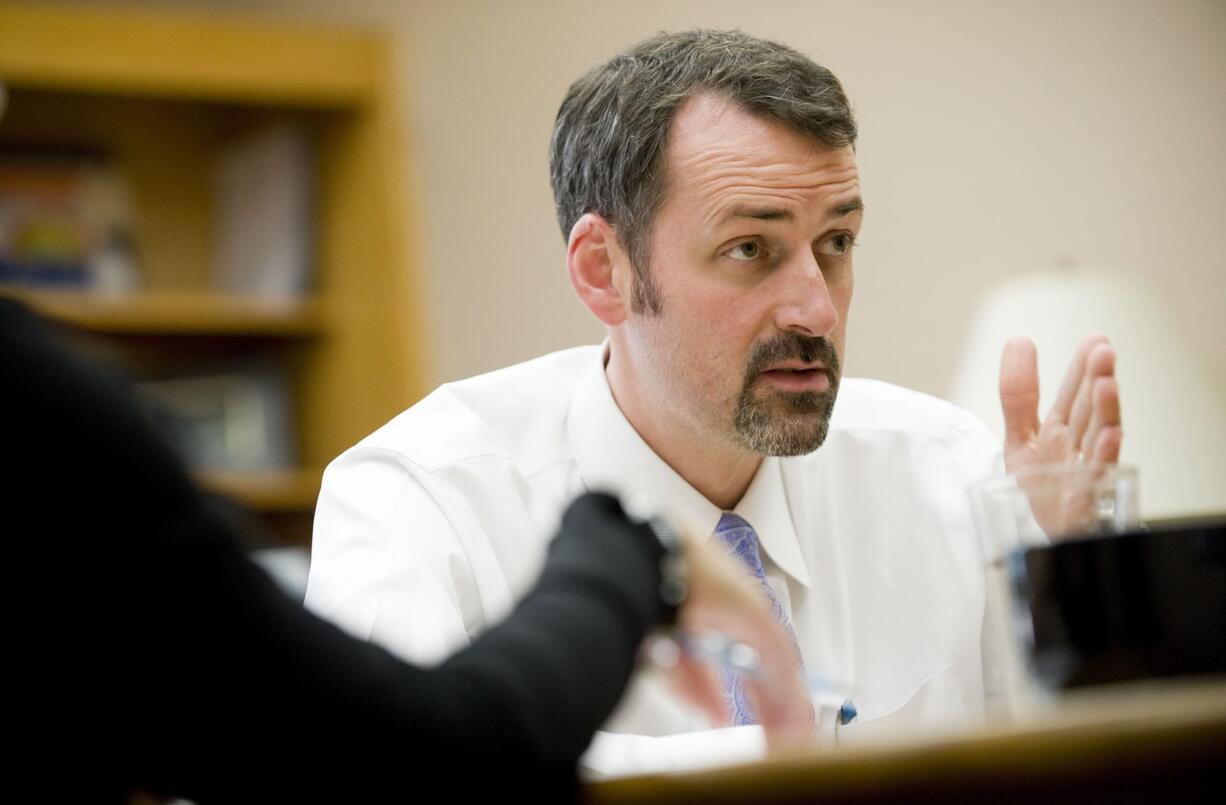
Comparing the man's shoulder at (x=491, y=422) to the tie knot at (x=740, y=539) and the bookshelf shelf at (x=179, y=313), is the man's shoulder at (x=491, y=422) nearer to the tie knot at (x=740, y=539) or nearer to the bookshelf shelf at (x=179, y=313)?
the tie knot at (x=740, y=539)

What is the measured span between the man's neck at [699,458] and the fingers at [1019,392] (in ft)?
0.89

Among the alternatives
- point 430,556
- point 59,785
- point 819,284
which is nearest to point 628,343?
point 819,284

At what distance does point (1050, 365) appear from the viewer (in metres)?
2.15

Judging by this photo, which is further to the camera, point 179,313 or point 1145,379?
point 179,313

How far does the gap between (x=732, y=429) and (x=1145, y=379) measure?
2.72 ft

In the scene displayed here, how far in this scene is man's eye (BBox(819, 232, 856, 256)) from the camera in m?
1.60

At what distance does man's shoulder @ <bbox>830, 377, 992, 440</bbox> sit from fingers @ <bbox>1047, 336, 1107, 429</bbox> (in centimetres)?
23

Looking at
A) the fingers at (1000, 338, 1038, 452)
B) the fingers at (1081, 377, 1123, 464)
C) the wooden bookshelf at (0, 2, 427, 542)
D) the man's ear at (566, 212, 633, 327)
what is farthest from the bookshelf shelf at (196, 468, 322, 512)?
the fingers at (1081, 377, 1123, 464)

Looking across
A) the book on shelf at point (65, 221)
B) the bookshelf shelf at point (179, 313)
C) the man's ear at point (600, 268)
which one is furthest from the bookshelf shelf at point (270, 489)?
the man's ear at point (600, 268)

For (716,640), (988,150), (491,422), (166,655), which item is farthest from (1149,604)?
(988,150)

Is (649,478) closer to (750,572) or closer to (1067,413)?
(750,572)

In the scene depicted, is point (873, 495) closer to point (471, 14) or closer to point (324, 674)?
point (324, 674)

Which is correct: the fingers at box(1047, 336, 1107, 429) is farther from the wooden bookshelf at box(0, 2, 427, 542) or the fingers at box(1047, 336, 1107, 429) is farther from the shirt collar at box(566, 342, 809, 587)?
the wooden bookshelf at box(0, 2, 427, 542)

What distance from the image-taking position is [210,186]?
11.2ft
